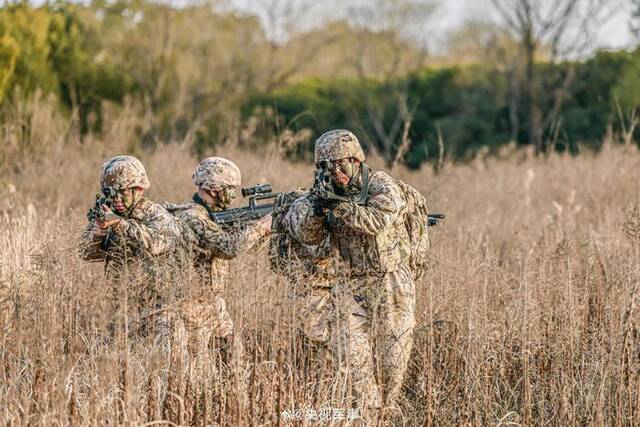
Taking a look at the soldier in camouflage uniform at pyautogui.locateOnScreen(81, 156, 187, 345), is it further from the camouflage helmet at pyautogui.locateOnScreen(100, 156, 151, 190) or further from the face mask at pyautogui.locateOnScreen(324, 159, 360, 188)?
the face mask at pyautogui.locateOnScreen(324, 159, 360, 188)

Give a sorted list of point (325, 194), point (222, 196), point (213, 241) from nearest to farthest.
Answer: point (325, 194) → point (213, 241) → point (222, 196)

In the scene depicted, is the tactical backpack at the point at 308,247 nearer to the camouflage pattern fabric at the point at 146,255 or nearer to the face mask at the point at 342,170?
the face mask at the point at 342,170

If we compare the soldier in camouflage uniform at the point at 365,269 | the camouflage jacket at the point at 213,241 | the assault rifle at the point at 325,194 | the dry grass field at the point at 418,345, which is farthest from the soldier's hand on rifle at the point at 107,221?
the assault rifle at the point at 325,194

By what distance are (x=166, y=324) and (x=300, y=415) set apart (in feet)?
3.50

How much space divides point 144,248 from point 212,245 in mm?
425

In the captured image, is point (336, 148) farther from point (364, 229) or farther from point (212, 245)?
point (212, 245)

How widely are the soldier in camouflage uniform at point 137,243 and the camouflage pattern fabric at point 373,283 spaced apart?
0.70 meters

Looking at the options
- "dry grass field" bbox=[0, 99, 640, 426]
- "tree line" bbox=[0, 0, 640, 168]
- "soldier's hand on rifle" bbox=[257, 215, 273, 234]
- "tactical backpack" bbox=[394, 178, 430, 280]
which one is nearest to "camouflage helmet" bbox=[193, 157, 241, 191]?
"soldier's hand on rifle" bbox=[257, 215, 273, 234]

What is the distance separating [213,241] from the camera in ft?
19.7

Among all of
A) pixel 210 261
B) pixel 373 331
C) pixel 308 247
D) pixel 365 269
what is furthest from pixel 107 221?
pixel 373 331

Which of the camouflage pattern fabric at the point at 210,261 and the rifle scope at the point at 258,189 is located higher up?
the rifle scope at the point at 258,189

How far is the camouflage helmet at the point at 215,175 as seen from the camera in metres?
6.27

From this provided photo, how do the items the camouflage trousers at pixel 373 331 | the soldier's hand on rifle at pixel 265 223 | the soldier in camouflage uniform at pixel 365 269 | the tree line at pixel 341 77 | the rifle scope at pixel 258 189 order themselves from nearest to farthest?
the soldier in camouflage uniform at pixel 365 269 → the camouflage trousers at pixel 373 331 → the soldier's hand on rifle at pixel 265 223 → the rifle scope at pixel 258 189 → the tree line at pixel 341 77

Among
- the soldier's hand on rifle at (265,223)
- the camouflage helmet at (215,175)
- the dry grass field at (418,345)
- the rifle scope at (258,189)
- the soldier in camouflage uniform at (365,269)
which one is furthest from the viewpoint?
the rifle scope at (258,189)
